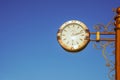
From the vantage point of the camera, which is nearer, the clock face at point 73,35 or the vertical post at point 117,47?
the vertical post at point 117,47

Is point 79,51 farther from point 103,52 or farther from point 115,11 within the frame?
point 115,11

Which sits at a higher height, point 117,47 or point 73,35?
point 73,35

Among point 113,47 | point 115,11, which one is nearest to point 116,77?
point 113,47

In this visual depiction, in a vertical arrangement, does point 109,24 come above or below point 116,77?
above

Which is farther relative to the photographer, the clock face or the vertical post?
the clock face

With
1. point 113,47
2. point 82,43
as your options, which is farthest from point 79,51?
point 113,47

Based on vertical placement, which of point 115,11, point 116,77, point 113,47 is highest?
point 115,11

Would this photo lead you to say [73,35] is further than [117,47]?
Yes

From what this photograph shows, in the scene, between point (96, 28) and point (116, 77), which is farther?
point (96, 28)
